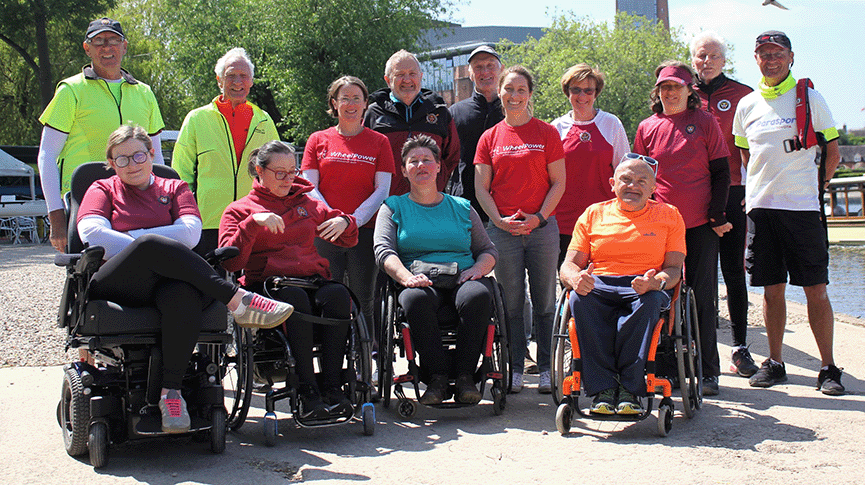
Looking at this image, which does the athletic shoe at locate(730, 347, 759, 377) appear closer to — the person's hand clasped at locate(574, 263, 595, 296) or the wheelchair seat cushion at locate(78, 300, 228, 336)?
the person's hand clasped at locate(574, 263, 595, 296)

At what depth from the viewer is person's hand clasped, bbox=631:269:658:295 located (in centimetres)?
382

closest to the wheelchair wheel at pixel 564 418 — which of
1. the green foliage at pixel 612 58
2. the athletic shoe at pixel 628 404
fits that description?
the athletic shoe at pixel 628 404

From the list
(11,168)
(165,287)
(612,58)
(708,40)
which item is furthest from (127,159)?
(612,58)

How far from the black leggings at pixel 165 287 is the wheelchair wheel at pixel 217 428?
0.23m

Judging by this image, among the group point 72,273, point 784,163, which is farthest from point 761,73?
point 72,273

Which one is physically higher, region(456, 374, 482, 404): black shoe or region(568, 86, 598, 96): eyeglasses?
region(568, 86, 598, 96): eyeglasses

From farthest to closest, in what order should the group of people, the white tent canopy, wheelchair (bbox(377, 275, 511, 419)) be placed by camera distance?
the white tent canopy → wheelchair (bbox(377, 275, 511, 419)) → the group of people

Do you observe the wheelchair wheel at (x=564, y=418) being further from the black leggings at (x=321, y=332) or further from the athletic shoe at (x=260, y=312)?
the athletic shoe at (x=260, y=312)

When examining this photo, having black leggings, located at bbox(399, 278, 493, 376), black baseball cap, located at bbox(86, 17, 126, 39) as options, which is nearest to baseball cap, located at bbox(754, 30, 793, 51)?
black leggings, located at bbox(399, 278, 493, 376)

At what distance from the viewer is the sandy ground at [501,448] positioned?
3.20m

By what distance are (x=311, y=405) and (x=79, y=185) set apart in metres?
1.61

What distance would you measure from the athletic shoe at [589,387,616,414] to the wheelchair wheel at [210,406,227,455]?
5.56ft

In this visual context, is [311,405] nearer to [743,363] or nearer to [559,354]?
[559,354]

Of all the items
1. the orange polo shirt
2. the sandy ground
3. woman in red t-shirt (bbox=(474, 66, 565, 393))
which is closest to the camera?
the sandy ground
